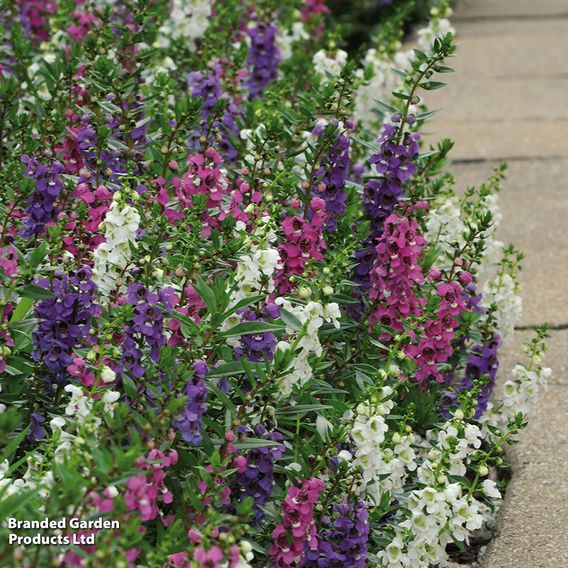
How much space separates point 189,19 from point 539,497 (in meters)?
2.82

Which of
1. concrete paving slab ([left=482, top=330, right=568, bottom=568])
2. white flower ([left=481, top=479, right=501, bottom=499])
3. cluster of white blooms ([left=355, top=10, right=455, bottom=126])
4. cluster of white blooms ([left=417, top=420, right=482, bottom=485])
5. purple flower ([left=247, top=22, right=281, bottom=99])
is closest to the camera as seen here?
cluster of white blooms ([left=417, top=420, right=482, bottom=485])

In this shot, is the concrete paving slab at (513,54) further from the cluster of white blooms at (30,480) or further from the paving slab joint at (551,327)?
the cluster of white blooms at (30,480)

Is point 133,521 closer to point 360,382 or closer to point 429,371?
point 360,382

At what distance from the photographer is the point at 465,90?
847 centimetres

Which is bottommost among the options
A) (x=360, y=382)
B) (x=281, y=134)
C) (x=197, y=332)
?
(x=360, y=382)

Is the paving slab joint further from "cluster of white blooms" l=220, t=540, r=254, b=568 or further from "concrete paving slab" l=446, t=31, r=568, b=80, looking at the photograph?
"concrete paving slab" l=446, t=31, r=568, b=80

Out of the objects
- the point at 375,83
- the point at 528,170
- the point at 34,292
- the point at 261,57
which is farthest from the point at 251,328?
the point at 528,170

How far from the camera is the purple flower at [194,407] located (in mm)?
2668

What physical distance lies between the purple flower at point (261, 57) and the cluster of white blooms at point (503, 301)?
5.18ft

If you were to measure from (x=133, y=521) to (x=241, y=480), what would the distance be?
633 mm

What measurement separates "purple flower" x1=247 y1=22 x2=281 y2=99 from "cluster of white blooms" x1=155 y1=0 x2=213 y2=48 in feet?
1.03

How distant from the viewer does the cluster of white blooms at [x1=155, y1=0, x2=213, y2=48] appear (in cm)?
530

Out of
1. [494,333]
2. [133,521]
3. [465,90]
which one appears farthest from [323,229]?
[465,90]

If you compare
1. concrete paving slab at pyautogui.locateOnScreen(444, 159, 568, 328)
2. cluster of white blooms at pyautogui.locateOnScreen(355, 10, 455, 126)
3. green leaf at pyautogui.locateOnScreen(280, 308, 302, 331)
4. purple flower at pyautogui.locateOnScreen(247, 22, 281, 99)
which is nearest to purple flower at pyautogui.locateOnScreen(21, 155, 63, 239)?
green leaf at pyautogui.locateOnScreen(280, 308, 302, 331)
